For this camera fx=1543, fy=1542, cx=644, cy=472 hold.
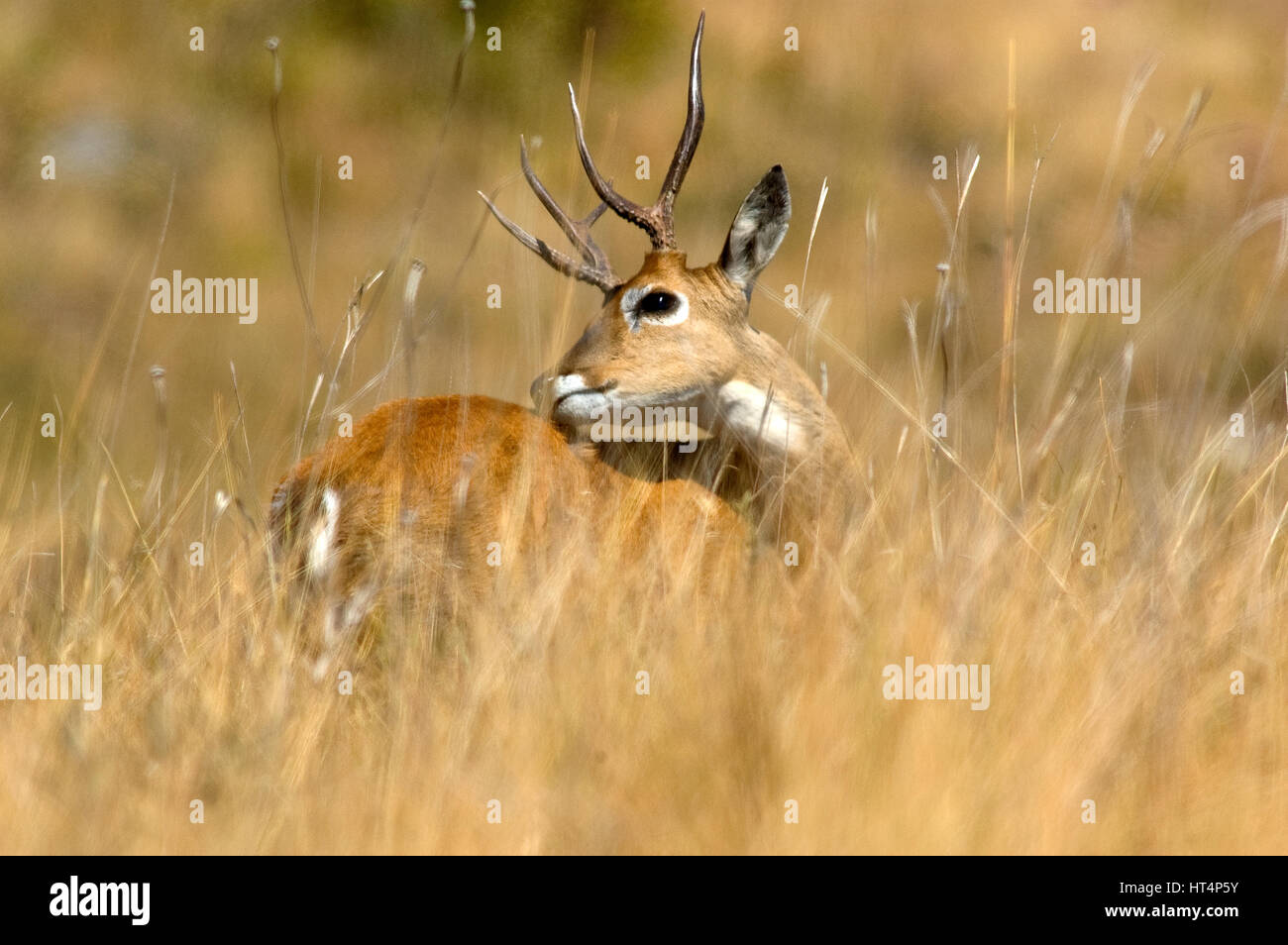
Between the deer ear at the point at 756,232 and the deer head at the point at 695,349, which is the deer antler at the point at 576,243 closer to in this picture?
the deer head at the point at 695,349

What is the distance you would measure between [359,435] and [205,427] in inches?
175

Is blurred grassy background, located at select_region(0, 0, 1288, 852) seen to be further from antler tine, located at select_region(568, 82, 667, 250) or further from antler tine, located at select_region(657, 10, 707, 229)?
antler tine, located at select_region(657, 10, 707, 229)

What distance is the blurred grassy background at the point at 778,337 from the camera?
3.45 meters

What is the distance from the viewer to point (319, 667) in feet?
14.0

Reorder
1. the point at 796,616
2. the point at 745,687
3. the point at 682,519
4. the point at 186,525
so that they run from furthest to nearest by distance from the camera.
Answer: the point at 186,525, the point at 682,519, the point at 796,616, the point at 745,687

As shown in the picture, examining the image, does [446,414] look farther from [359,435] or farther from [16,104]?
[16,104]

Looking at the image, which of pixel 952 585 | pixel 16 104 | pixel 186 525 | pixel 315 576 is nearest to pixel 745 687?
pixel 952 585

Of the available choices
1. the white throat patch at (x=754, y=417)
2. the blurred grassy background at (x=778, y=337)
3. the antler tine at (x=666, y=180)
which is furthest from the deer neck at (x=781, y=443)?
the antler tine at (x=666, y=180)
